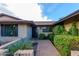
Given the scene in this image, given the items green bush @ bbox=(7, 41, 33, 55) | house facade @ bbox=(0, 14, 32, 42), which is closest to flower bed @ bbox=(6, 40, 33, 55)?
green bush @ bbox=(7, 41, 33, 55)

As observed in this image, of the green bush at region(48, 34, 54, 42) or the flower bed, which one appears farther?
the green bush at region(48, 34, 54, 42)

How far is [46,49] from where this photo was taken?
6148 millimetres

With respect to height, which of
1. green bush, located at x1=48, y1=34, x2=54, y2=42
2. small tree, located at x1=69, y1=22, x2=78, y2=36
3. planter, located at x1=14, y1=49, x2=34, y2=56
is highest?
small tree, located at x1=69, y1=22, x2=78, y2=36

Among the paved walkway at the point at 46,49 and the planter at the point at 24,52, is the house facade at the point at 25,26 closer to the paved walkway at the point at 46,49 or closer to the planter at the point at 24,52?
the paved walkway at the point at 46,49

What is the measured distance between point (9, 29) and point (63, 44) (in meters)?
1.34

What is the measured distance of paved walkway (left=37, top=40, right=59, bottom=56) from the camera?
6.13 metres

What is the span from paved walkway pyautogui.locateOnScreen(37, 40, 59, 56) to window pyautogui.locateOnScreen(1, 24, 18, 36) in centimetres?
65

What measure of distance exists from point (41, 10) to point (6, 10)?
832 millimetres

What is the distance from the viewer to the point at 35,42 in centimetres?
618

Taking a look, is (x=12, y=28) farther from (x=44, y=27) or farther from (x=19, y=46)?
(x=44, y=27)

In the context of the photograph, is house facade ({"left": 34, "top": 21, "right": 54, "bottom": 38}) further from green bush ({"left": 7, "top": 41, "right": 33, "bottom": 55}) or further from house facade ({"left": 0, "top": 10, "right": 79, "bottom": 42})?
green bush ({"left": 7, "top": 41, "right": 33, "bottom": 55})

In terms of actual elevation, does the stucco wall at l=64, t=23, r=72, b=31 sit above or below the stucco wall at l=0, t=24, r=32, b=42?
above

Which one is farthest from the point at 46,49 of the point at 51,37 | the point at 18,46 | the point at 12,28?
the point at 12,28

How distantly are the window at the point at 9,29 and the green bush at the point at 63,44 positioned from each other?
3.23ft
